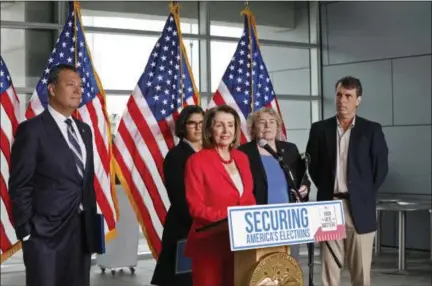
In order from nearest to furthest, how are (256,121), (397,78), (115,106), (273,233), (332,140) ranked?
(273,233), (332,140), (256,121), (115,106), (397,78)

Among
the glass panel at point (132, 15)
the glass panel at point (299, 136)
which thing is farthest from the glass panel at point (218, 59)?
the glass panel at point (299, 136)

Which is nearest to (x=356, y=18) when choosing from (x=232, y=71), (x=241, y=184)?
(x=232, y=71)

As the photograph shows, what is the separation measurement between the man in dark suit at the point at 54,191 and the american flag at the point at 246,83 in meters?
3.75

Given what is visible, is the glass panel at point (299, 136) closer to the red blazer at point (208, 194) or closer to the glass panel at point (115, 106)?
the glass panel at point (115, 106)

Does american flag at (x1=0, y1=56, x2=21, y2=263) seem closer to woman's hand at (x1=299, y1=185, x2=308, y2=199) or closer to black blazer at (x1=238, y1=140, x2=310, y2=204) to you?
black blazer at (x1=238, y1=140, x2=310, y2=204)

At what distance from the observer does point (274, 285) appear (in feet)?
12.2

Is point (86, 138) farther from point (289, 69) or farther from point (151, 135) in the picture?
point (289, 69)

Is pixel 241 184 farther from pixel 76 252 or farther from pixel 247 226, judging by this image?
pixel 76 252

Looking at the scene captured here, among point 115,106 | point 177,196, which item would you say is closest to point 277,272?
point 177,196

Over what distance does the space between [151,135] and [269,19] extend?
17.7 feet

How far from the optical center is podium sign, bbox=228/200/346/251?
11.5ft

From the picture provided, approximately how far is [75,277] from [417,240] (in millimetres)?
7485

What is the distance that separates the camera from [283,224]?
3.69 meters

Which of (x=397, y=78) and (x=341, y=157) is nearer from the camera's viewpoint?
(x=341, y=157)
